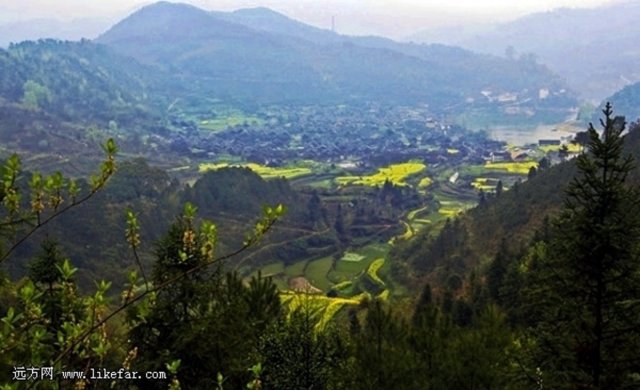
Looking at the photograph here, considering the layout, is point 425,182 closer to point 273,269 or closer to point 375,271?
point 375,271

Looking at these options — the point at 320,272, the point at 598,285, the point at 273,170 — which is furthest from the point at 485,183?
the point at 598,285

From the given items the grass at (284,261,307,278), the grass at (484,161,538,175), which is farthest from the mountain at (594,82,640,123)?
the grass at (284,261,307,278)

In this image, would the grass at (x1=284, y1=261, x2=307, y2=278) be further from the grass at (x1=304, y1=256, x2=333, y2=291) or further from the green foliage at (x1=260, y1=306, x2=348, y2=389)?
the green foliage at (x1=260, y1=306, x2=348, y2=389)

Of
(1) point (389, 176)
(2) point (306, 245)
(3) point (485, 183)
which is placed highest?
(3) point (485, 183)

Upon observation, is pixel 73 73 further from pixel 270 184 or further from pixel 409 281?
pixel 409 281

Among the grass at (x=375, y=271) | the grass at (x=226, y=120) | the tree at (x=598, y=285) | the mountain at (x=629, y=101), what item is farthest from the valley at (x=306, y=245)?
the grass at (x=226, y=120)
